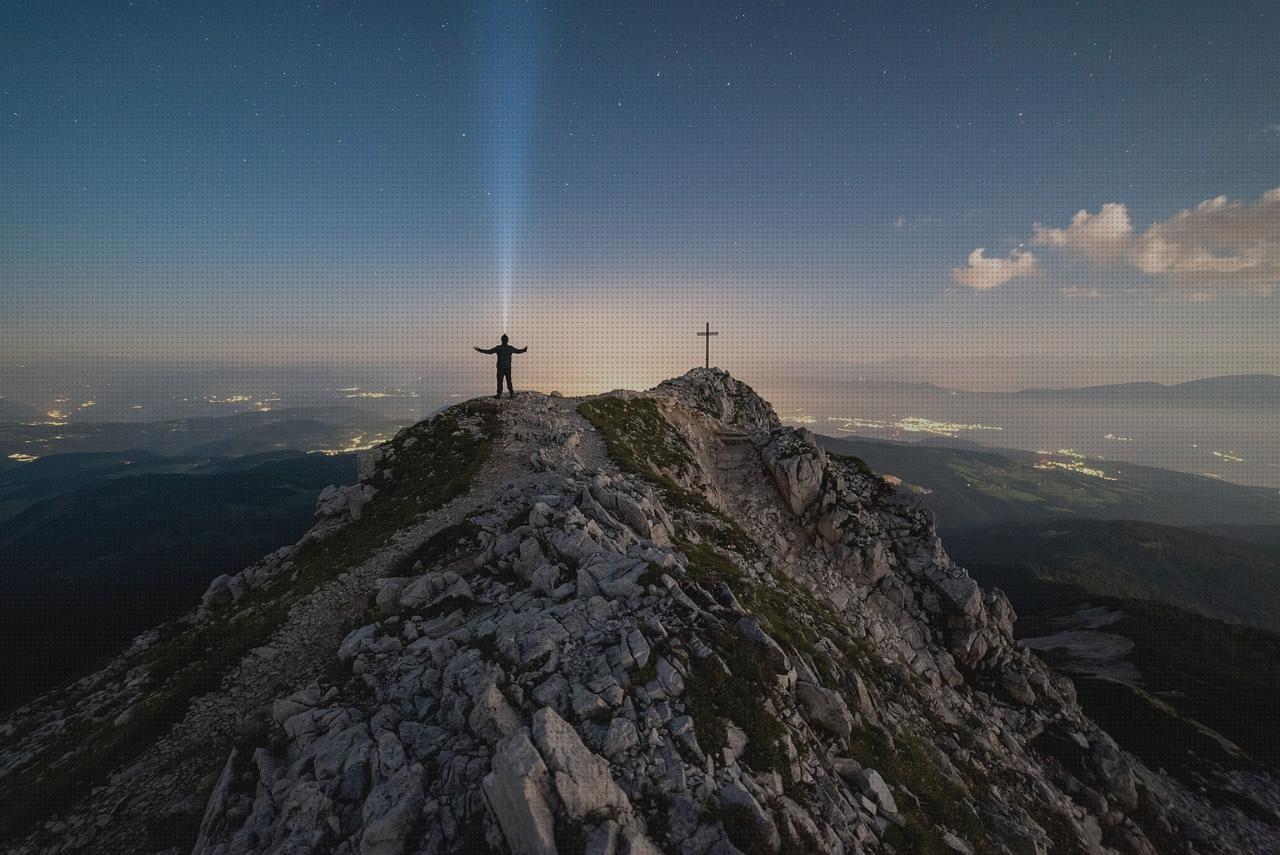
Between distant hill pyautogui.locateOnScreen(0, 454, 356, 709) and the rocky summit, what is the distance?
4281 cm

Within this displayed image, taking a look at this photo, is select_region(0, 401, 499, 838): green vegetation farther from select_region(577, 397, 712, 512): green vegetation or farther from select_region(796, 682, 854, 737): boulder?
select_region(796, 682, 854, 737): boulder

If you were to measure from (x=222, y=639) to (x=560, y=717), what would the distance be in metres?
18.3

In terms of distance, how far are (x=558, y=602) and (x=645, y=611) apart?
10.1 feet

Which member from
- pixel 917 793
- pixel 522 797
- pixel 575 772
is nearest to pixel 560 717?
pixel 575 772

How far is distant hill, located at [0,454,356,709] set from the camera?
7175 cm

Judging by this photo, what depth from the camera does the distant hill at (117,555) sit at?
71750mm

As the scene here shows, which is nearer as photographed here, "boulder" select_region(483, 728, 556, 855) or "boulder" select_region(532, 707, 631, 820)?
"boulder" select_region(483, 728, 556, 855)

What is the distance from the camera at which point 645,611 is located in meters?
13.4

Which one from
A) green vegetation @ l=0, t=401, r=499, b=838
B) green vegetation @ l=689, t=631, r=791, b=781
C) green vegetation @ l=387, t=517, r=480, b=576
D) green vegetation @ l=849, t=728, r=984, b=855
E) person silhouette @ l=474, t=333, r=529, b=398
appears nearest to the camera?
green vegetation @ l=689, t=631, r=791, b=781

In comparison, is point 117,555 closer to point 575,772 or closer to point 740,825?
point 575,772

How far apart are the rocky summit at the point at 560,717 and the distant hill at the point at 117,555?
42.8 m

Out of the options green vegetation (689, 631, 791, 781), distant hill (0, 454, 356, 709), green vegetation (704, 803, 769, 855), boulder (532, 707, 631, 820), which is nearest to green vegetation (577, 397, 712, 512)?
green vegetation (689, 631, 791, 781)

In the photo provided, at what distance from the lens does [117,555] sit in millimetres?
141250

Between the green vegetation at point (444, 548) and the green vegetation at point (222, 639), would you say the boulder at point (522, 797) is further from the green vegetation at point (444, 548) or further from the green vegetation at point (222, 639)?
the green vegetation at point (444, 548)
